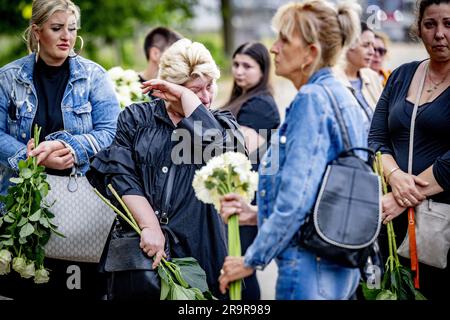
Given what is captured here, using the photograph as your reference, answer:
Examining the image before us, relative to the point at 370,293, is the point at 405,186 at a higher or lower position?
higher

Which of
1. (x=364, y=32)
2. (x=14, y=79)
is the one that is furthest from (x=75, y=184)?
(x=364, y=32)

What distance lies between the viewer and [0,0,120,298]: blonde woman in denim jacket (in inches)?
167

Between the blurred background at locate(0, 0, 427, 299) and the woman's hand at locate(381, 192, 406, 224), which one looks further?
the blurred background at locate(0, 0, 427, 299)

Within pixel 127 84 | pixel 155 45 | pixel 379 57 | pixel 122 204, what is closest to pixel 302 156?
pixel 122 204

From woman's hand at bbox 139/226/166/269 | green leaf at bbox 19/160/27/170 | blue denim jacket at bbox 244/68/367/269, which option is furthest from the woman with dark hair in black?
blue denim jacket at bbox 244/68/367/269

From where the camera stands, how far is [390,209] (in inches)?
143

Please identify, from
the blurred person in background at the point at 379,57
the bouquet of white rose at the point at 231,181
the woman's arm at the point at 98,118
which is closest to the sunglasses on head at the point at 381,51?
the blurred person in background at the point at 379,57

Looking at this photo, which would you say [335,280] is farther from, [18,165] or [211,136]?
[18,165]

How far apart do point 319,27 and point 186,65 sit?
1.02 metres

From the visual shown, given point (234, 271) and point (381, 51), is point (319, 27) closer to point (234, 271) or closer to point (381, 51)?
point (234, 271)

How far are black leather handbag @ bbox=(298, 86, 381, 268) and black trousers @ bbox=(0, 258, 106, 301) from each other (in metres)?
1.99

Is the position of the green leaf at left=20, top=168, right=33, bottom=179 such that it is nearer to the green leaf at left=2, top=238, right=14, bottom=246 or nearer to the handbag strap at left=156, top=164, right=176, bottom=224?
the green leaf at left=2, top=238, right=14, bottom=246
